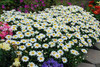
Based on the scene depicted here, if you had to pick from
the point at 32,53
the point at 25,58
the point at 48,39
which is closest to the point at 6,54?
the point at 25,58

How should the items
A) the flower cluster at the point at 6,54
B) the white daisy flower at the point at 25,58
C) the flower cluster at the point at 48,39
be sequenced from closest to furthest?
1. the flower cluster at the point at 6,54
2. the white daisy flower at the point at 25,58
3. the flower cluster at the point at 48,39

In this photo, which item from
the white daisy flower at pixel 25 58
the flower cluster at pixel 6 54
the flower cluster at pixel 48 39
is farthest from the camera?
the flower cluster at pixel 48 39

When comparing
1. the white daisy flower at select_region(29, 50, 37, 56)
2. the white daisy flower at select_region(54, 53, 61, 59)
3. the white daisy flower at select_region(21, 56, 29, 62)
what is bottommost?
the white daisy flower at select_region(54, 53, 61, 59)

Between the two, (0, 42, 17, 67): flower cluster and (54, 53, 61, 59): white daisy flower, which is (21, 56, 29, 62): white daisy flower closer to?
(0, 42, 17, 67): flower cluster

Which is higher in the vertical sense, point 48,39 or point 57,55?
point 48,39

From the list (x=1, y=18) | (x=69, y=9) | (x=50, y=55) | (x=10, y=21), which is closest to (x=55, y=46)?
(x=50, y=55)

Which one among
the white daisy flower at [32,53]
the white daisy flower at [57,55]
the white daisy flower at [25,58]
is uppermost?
the white daisy flower at [32,53]

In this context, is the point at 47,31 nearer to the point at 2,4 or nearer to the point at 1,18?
the point at 1,18

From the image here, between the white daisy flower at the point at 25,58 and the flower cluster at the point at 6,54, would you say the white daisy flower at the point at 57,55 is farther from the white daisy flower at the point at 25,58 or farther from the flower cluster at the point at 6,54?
the flower cluster at the point at 6,54

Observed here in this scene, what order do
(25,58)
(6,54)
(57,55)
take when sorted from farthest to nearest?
(57,55) → (25,58) → (6,54)

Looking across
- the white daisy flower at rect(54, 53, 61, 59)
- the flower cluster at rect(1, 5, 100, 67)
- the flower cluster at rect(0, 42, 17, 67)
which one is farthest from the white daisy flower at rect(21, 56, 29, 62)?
the white daisy flower at rect(54, 53, 61, 59)

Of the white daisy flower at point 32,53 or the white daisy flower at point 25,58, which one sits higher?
the white daisy flower at point 32,53

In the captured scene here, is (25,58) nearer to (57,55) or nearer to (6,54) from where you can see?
(6,54)

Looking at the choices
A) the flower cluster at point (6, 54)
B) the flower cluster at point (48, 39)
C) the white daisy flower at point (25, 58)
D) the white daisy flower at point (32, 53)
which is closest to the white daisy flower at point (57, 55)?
the flower cluster at point (48, 39)
